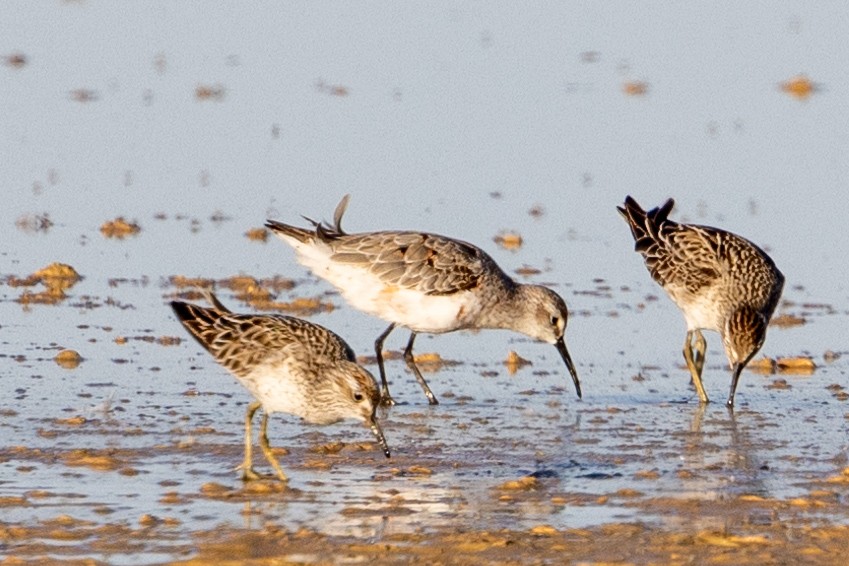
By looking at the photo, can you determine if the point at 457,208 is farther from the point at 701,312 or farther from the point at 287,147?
the point at 701,312

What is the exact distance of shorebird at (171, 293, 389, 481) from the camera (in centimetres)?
1094

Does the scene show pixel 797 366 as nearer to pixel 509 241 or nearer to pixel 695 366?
pixel 695 366

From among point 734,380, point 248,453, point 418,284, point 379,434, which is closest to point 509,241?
point 418,284

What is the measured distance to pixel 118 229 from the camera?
17453 millimetres

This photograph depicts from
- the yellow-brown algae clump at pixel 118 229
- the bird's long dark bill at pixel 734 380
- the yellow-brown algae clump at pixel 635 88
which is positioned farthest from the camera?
the yellow-brown algae clump at pixel 635 88

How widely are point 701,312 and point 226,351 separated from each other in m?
4.47

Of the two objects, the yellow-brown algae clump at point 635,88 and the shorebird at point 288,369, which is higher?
the yellow-brown algae clump at point 635,88

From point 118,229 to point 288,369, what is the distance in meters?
6.75

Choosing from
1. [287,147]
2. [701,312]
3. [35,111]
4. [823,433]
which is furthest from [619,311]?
[35,111]

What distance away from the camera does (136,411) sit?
1213cm

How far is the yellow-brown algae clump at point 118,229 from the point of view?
17.4m

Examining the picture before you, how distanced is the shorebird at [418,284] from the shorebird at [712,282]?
107 cm

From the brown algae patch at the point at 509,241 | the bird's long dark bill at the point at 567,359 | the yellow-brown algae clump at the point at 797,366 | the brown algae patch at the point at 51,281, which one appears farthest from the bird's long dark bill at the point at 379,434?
the brown algae patch at the point at 509,241

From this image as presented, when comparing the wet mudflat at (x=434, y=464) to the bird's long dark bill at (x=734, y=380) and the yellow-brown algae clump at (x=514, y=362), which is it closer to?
the yellow-brown algae clump at (x=514, y=362)
